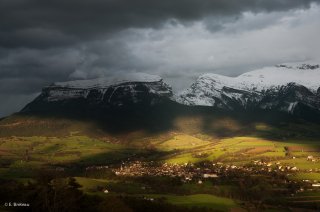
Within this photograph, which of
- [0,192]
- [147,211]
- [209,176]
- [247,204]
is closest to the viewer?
[147,211]

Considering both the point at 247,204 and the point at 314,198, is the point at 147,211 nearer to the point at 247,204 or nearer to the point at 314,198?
the point at 247,204

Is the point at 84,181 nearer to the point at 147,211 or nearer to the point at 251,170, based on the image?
the point at 147,211

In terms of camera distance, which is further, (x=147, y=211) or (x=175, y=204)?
(x=175, y=204)

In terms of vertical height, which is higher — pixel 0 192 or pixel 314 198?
pixel 0 192

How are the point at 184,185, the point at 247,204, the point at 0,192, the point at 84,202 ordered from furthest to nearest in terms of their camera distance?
the point at 184,185 → the point at 247,204 → the point at 0,192 → the point at 84,202

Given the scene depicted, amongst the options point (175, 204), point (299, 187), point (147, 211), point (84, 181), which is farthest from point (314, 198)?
point (84, 181)

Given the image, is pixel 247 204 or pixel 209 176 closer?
pixel 247 204

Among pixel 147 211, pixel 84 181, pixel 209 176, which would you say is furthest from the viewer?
pixel 209 176

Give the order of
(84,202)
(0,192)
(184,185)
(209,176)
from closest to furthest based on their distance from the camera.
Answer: (84,202), (0,192), (184,185), (209,176)

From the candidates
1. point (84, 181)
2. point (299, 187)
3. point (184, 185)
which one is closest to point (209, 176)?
point (184, 185)
